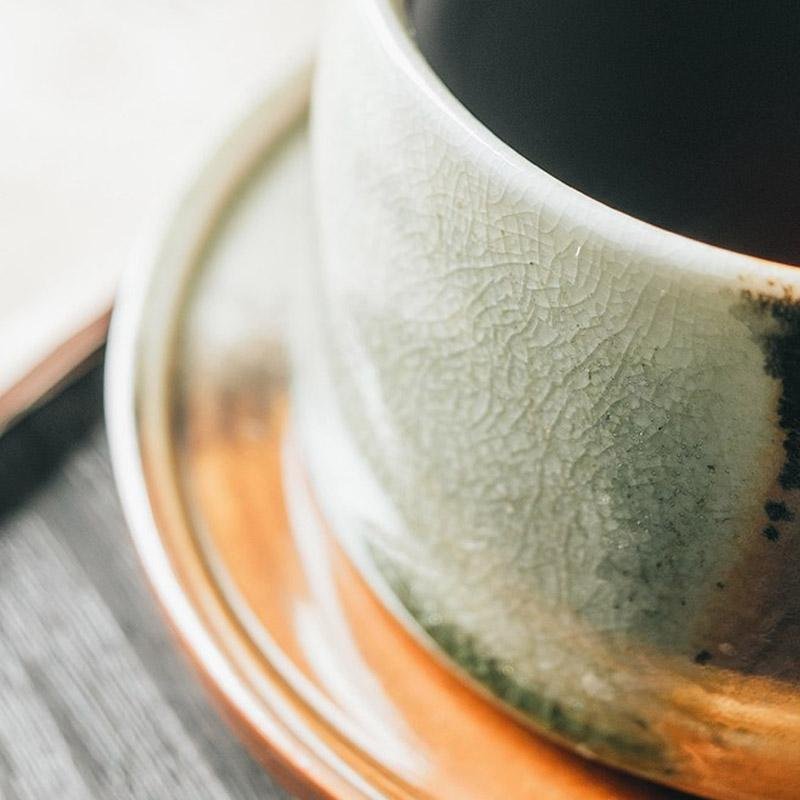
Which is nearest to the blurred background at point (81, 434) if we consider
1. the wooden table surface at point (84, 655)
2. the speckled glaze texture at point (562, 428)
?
the wooden table surface at point (84, 655)

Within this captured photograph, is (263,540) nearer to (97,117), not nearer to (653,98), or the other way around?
(653,98)

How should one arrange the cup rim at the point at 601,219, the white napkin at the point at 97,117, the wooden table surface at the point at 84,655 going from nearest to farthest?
the cup rim at the point at 601,219 → the wooden table surface at the point at 84,655 → the white napkin at the point at 97,117

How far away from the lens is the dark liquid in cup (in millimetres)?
255

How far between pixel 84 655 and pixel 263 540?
8 centimetres

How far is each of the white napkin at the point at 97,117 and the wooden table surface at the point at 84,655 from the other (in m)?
0.04

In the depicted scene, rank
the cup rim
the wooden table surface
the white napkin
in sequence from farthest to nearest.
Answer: the white napkin
the wooden table surface
the cup rim

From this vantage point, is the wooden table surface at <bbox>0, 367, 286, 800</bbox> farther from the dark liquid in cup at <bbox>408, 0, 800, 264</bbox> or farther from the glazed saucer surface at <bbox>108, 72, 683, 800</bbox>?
the dark liquid in cup at <bbox>408, 0, 800, 264</bbox>

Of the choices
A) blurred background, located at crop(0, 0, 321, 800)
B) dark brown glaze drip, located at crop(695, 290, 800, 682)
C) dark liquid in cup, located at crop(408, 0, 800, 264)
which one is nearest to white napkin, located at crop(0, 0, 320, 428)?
blurred background, located at crop(0, 0, 321, 800)

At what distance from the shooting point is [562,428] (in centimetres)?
19

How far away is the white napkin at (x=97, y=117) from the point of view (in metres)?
0.41

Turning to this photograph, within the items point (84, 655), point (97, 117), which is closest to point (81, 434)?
point (84, 655)

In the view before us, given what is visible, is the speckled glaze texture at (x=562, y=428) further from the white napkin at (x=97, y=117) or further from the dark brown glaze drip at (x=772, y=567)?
the white napkin at (x=97, y=117)

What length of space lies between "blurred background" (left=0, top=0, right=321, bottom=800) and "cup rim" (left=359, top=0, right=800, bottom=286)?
0.17m

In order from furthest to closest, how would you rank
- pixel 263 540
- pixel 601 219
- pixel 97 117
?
1. pixel 97 117
2. pixel 263 540
3. pixel 601 219
